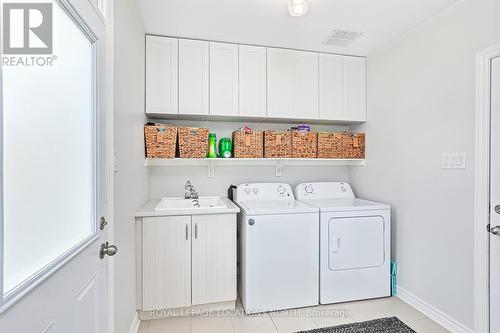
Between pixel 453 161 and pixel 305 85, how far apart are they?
1.50 metres

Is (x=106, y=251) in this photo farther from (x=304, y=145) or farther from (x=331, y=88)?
(x=331, y=88)

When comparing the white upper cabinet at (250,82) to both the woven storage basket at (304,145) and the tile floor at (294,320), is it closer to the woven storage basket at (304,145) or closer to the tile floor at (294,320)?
the woven storage basket at (304,145)

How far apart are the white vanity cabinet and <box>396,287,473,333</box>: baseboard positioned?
5.28 ft

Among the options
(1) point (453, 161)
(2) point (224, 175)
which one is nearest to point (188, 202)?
(2) point (224, 175)

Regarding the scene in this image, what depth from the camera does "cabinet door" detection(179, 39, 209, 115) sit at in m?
2.44

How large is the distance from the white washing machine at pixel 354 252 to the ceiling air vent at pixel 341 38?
1630 mm

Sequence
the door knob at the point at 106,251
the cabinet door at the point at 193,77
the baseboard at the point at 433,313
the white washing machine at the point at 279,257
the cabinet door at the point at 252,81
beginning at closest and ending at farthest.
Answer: the door knob at the point at 106,251 < the baseboard at the point at 433,313 < the white washing machine at the point at 279,257 < the cabinet door at the point at 193,77 < the cabinet door at the point at 252,81

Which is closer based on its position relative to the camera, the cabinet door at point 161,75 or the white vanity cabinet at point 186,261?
the white vanity cabinet at point 186,261

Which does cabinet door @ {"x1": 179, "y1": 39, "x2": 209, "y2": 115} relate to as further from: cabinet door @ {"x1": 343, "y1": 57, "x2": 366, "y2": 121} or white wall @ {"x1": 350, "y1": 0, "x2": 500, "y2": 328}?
white wall @ {"x1": 350, "y1": 0, "x2": 500, "y2": 328}

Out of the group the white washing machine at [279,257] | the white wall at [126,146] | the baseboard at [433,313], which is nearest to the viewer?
the white wall at [126,146]

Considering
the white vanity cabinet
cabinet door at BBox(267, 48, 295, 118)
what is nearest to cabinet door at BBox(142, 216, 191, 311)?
the white vanity cabinet

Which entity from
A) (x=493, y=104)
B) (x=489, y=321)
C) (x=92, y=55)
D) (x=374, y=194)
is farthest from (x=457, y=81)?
(x=92, y=55)

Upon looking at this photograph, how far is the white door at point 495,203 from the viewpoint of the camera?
166cm

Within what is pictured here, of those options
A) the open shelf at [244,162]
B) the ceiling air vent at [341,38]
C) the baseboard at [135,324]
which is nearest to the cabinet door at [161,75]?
the open shelf at [244,162]
